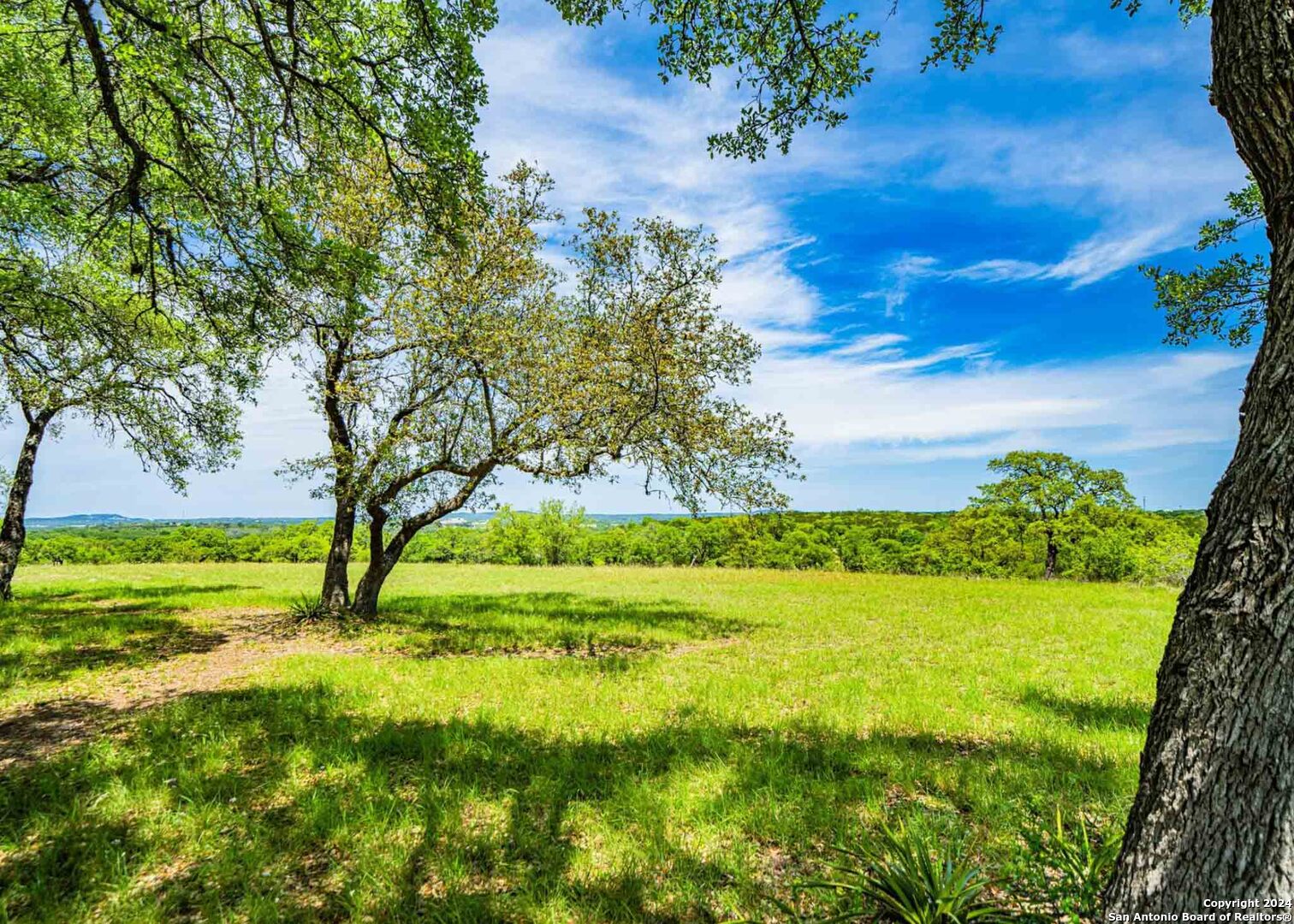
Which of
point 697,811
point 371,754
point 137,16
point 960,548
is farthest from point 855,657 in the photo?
point 960,548

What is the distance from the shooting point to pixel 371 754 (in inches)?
245

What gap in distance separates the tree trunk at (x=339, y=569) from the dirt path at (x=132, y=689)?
1.73 meters

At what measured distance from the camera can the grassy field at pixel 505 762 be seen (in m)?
4.04

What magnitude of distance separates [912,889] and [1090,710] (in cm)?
715

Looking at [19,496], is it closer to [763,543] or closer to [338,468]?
[338,468]

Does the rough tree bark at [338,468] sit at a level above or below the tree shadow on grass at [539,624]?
above

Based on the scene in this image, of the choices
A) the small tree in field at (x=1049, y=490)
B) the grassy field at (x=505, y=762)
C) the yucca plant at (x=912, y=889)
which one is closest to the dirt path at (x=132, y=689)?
the grassy field at (x=505, y=762)

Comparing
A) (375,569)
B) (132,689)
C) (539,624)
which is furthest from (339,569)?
(132,689)

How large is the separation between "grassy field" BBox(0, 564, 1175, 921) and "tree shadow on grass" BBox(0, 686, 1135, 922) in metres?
0.03

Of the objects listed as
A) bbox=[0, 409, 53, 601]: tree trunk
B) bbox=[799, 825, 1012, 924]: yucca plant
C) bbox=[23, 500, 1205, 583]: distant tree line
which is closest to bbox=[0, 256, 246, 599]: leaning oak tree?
bbox=[0, 409, 53, 601]: tree trunk

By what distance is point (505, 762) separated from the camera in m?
6.09

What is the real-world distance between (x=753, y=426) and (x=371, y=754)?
Result: 11.8 metres

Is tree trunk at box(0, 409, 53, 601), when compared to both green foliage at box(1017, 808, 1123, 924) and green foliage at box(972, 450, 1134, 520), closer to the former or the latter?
green foliage at box(1017, 808, 1123, 924)

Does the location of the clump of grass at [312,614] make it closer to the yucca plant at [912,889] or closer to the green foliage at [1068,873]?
the yucca plant at [912,889]
